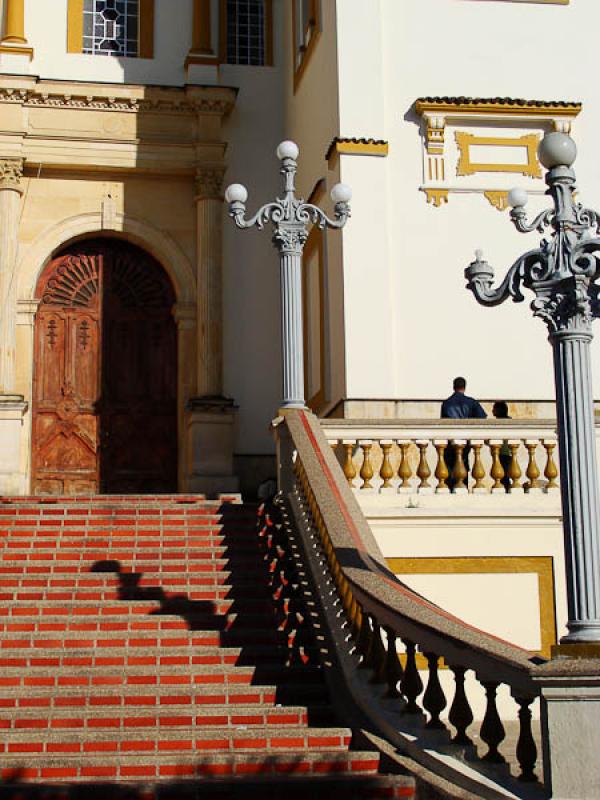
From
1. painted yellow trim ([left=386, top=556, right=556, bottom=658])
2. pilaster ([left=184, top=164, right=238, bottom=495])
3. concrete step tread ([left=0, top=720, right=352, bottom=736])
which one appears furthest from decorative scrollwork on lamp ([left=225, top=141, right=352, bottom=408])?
concrete step tread ([left=0, top=720, right=352, bottom=736])

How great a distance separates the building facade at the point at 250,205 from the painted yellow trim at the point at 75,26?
40 mm

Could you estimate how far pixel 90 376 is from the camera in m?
20.3

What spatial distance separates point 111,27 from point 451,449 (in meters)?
10.9

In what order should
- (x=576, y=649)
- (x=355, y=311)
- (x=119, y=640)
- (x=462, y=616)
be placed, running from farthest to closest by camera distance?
(x=355, y=311), (x=462, y=616), (x=119, y=640), (x=576, y=649)

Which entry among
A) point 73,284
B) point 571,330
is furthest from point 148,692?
point 73,284

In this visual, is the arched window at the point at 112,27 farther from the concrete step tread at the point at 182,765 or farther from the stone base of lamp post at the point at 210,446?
the concrete step tread at the point at 182,765

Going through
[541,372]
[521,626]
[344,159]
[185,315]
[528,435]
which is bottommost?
[521,626]

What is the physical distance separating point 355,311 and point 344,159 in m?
2.02

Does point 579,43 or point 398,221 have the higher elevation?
point 579,43

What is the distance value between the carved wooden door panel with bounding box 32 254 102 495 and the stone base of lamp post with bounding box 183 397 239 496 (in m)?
1.57

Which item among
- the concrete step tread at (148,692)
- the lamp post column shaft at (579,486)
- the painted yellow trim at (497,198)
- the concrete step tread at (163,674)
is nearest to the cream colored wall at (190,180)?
the painted yellow trim at (497,198)

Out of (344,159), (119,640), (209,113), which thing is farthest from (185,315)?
(119,640)

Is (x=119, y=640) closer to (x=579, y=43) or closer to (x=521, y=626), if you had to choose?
(x=521, y=626)

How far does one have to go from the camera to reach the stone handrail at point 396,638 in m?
7.64
